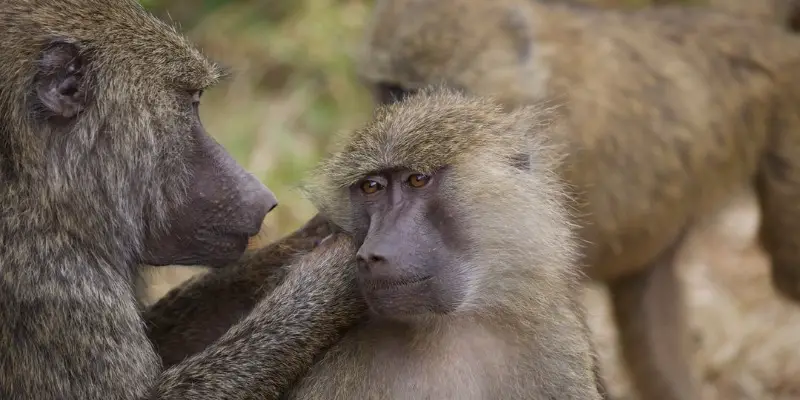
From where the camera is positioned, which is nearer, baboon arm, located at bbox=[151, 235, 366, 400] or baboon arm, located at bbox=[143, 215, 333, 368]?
baboon arm, located at bbox=[151, 235, 366, 400]

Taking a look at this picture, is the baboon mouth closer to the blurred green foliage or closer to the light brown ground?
the light brown ground

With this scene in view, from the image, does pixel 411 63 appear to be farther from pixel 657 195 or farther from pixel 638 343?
pixel 638 343

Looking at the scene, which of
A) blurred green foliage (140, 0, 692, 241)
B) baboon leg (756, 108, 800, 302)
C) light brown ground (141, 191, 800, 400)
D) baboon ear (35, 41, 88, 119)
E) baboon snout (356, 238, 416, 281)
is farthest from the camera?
blurred green foliage (140, 0, 692, 241)

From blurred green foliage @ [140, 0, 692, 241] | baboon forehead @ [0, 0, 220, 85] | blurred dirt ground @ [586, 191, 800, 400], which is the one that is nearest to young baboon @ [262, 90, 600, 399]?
baboon forehead @ [0, 0, 220, 85]

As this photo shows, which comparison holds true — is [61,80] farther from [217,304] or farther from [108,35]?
[217,304]

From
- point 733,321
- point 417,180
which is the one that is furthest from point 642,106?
point 417,180

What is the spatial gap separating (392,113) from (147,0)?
440 cm

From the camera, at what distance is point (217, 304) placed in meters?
2.99

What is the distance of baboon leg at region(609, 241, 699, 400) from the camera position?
17.8ft

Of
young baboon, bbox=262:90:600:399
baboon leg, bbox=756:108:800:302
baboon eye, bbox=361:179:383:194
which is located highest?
baboon eye, bbox=361:179:383:194

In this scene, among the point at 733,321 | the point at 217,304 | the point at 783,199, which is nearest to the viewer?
the point at 217,304

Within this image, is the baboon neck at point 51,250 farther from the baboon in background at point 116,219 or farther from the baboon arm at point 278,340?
the baboon arm at point 278,340

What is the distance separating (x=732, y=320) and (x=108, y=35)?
451 cm

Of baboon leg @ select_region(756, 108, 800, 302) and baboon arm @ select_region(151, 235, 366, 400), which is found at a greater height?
baboon arm @ select_region(151, 235, 366, 400)
